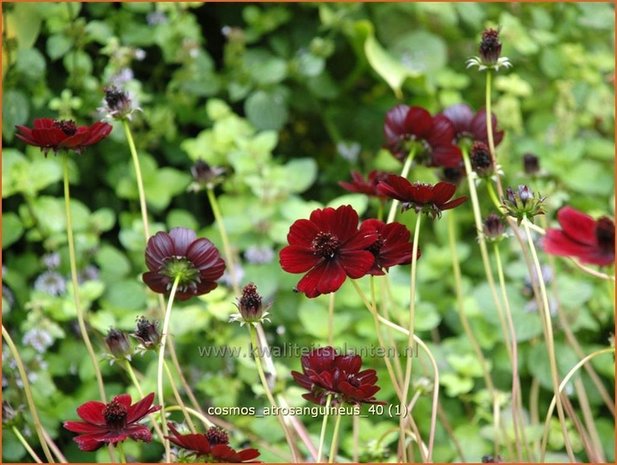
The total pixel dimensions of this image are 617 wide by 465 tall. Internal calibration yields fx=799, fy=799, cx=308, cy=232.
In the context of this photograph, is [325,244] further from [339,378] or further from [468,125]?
[468,125]

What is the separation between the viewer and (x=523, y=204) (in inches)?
24.8

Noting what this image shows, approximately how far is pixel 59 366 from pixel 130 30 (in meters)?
0.56

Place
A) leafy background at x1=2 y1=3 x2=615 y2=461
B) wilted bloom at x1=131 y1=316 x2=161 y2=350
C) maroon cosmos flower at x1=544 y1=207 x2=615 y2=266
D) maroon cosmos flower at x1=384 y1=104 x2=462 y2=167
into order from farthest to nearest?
leafy background at x1=2 y1=3 x2=615 y2=461, maroon cosmos flower at x1=384 y1=104 x2=462 y2=167, wilted bloom at x1=131 y1=316 x2=161 y2=350, maroon cosmos flower at x1=544 y1=207 x2=615 y2=266

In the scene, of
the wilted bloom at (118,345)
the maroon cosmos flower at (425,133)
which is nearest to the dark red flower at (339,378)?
the wilted bloom at (118,345)

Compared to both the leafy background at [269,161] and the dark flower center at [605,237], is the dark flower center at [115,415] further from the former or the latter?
the dark flower center at [605,237]

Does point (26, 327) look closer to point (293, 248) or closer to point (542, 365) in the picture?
point (293, 248)

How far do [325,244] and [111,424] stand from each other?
8.8 inches

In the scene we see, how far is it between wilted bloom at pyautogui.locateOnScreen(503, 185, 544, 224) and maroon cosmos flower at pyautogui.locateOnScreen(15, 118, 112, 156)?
36 cm

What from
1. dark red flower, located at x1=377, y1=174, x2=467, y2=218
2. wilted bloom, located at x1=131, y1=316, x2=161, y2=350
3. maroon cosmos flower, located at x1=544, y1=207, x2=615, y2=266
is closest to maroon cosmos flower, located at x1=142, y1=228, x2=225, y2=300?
wilted bloom, located at x1=131, y1=316, x2=161, y2=350

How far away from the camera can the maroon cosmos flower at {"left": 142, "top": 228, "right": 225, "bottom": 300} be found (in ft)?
2.28

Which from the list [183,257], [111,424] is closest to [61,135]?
[183,257]

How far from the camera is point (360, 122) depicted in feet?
4.84

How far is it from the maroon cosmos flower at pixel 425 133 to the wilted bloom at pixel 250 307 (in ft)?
0.96

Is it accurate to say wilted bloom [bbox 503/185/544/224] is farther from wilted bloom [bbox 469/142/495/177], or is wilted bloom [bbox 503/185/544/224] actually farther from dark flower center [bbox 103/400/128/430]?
dark flower center [bbox 103/400/128/430]
